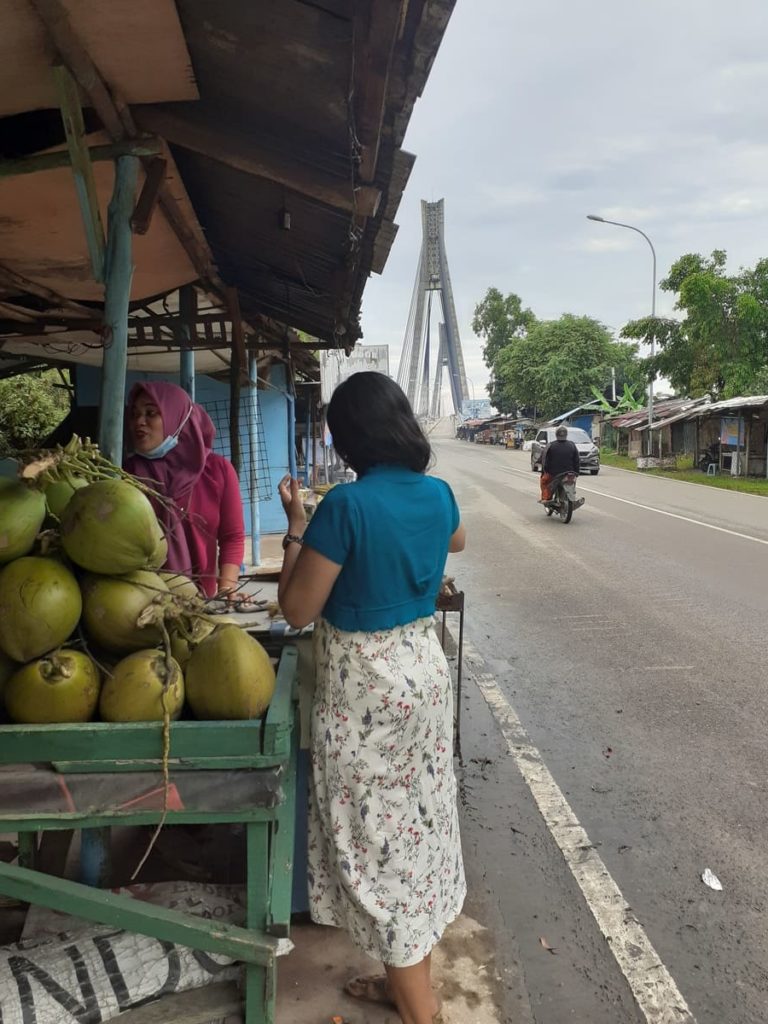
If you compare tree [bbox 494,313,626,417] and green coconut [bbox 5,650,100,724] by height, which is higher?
tree [bbox 494,313,626,417]

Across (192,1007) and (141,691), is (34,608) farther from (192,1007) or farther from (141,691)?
(192,1007)

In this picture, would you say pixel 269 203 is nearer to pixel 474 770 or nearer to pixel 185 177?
pixel 185 177

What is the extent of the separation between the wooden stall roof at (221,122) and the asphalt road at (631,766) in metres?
1.80

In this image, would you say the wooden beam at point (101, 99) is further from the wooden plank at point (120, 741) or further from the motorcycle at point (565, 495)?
the motorcycle at point (565, 495)

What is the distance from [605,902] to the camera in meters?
2.55

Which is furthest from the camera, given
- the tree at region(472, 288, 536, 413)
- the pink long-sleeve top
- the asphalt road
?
the tree at region(472, 288, 536, 413)

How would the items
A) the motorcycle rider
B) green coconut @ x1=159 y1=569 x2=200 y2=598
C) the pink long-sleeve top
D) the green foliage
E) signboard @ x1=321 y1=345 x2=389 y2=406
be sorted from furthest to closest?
signboard @ x1=321 y1=345 x2=389 y2=406, the motorcycle rider, the green foliage, the pink long-sleeve top, green coconut @ x1=159 y1=569 x2=200 y2=598

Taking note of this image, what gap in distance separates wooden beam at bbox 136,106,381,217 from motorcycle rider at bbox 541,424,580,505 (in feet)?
31.5

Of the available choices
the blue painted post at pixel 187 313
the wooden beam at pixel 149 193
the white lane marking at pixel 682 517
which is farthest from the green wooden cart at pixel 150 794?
the white lane marking at pixel 682 517

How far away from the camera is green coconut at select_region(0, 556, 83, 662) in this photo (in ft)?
4.28

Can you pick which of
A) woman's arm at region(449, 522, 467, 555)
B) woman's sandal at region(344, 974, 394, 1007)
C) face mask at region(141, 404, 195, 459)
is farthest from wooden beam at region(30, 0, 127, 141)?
woman's sandal at region(344, 974, 394, 1007)

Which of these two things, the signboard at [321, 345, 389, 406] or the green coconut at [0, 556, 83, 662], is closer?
the green coconut at [0, 556, 83, 662]

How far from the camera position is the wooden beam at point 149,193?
262cm

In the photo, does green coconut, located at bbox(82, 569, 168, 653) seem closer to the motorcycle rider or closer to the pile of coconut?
the pile of coconut
